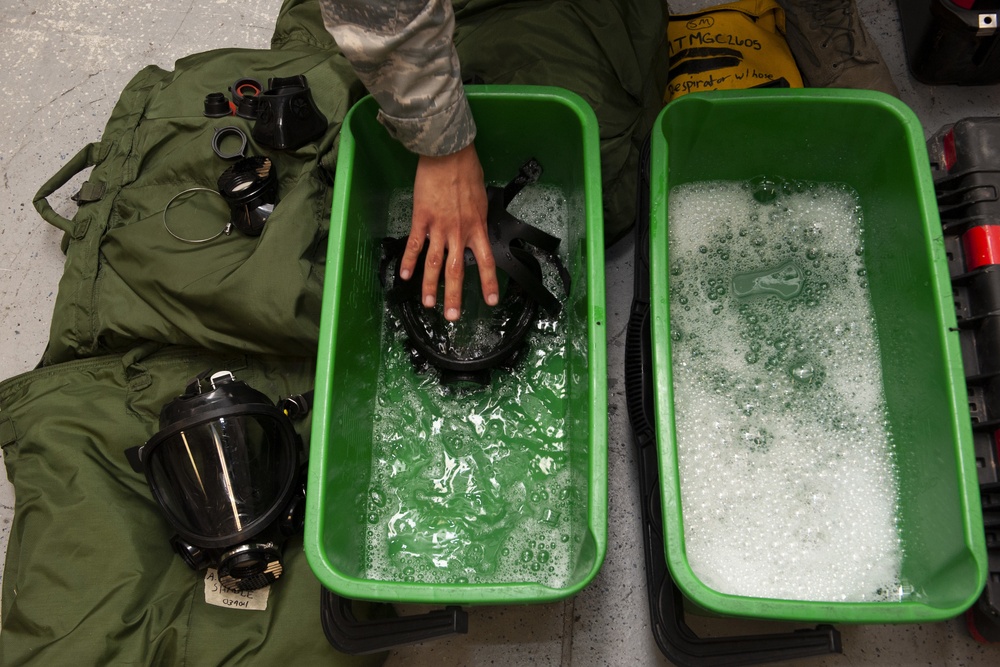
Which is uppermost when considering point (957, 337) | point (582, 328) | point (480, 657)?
point (582, 328)

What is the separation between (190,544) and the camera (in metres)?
1.08

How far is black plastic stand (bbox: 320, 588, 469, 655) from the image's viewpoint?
986 millimetres

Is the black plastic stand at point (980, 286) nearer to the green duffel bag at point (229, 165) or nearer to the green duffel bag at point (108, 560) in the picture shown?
the green duffel bag at point (229, 165)

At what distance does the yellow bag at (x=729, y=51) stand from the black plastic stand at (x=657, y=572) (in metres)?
0.26

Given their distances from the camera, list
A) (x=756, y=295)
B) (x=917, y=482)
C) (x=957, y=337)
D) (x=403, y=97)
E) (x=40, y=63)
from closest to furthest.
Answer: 1. (x=403, y=97)
2. (x=957, y=337)
3. (x=917, y=482)
4. (x=756, y=295)
5. (x=40, y=63)

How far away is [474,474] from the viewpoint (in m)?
1.22

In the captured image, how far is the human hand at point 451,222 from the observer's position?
100 cm

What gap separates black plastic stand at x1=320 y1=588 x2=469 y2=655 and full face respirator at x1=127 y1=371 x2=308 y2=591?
0.38 feet

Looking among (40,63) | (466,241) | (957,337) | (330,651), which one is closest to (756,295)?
(957,337)

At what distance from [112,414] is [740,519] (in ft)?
3.30

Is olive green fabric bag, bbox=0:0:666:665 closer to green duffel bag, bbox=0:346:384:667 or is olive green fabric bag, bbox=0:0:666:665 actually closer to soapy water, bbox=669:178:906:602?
green duffel bag, bbox=0:346:384:667

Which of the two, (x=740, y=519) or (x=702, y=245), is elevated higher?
(x=702, y=245)

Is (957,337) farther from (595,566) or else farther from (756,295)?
(595,566)

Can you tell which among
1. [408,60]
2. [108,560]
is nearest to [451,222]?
[408,60]
